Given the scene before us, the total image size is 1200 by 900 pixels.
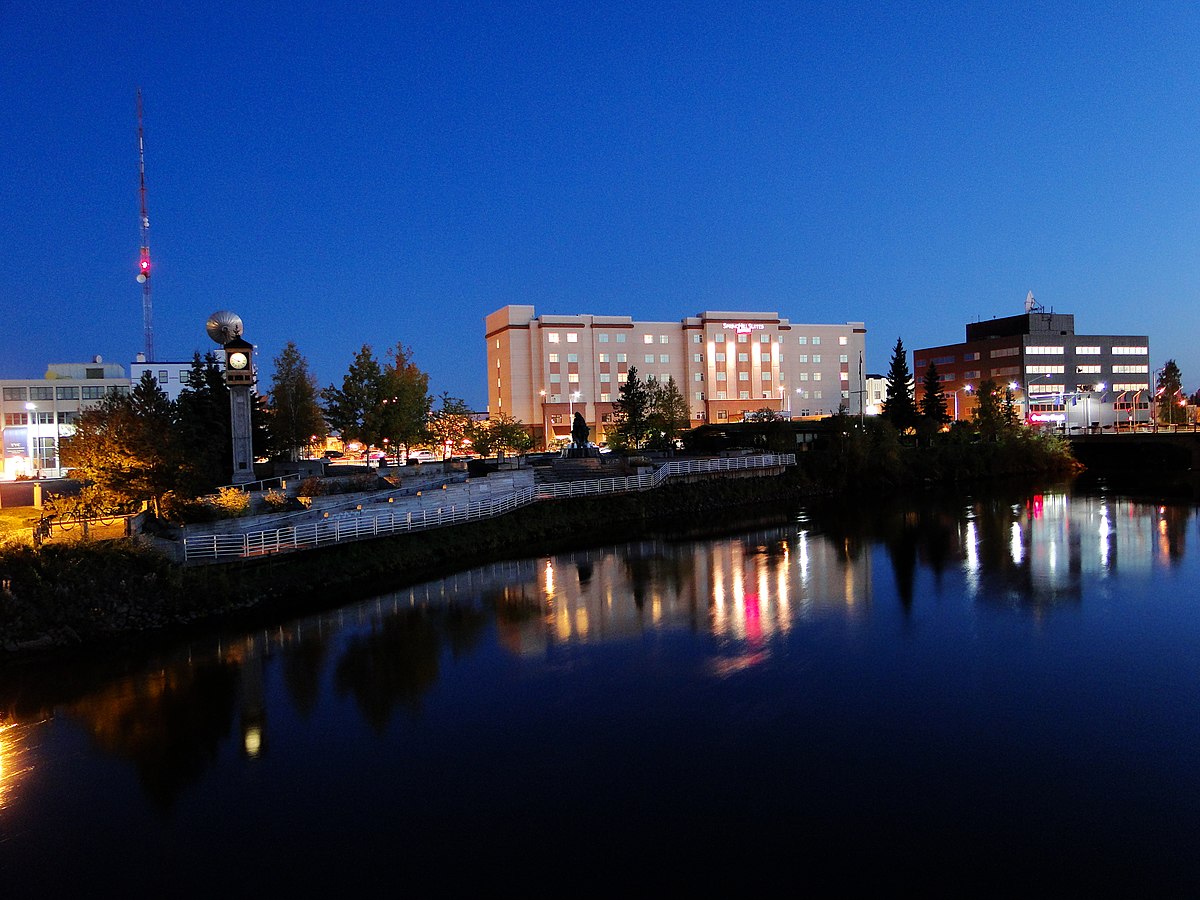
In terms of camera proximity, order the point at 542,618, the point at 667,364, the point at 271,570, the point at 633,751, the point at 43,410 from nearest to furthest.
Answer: the point at 633,751 < the point at 542,618 < the point at 271,570 < the point at 43,410 < the point at 667,364

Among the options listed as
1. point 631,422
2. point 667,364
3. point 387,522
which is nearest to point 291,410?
point 387,522

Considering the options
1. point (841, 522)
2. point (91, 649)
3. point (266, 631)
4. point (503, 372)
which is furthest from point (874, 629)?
point (503, 372)

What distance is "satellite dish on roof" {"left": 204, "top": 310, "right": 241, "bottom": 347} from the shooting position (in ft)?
116

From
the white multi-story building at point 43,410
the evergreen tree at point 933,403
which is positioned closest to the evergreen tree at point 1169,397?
the evergreen tree at point 933,403

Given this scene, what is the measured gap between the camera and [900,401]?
77250 mm

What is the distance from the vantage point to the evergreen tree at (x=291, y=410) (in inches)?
1834

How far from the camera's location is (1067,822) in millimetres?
10016

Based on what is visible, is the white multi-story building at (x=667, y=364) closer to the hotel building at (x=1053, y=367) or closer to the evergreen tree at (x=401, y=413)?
the hotel building at (x=1053, y=367)

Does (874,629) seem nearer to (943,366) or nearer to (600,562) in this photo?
(600,562)

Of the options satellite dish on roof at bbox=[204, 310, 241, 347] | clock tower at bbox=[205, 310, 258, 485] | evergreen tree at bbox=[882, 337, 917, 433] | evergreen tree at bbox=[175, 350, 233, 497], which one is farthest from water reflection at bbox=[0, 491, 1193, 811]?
evergreen tree at bbox=[882, 337, 917, 433]

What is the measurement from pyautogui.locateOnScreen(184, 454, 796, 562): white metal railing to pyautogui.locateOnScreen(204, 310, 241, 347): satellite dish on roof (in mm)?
14253

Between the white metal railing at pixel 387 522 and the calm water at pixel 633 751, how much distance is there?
3.96m

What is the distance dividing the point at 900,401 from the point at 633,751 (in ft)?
238

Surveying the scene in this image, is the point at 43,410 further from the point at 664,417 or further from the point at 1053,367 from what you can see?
the point at 1053,367
